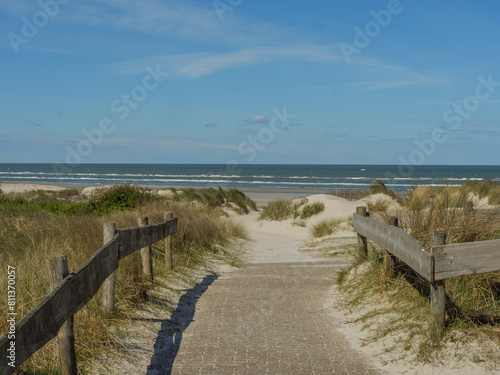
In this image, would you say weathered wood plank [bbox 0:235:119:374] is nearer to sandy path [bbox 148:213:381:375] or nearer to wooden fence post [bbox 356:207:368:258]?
sandy path [bbox 148:213:381:375]

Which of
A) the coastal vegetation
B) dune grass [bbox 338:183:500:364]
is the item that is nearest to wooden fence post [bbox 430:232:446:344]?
dune grass [bbox 338:183:500:364]

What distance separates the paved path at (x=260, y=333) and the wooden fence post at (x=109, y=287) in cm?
81

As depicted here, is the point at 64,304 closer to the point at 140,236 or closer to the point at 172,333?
the point at 172,333

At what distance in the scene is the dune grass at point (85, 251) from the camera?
555 cm

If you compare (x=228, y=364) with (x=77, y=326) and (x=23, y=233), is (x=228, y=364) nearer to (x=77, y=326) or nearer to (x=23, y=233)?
(x=77, y=326)

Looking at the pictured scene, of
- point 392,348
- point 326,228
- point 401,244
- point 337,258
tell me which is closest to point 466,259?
point 401,244

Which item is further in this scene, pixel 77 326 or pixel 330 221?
pixel 330 221

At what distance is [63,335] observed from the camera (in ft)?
14.3

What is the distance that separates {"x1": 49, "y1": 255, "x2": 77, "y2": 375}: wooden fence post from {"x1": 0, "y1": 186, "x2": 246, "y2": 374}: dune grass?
25 centimetres

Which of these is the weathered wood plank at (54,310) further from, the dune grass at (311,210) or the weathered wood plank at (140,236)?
the dune grass at (311,210)

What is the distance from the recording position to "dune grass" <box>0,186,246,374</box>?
5.55 meters

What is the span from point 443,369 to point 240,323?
117 inches

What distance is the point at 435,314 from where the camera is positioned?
18.0 feet

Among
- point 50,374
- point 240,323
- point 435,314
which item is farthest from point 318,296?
point 50,374
